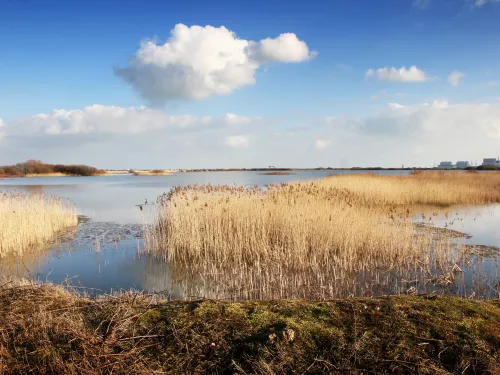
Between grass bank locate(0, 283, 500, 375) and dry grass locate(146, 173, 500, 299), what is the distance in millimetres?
2637

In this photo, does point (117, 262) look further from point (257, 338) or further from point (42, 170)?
point (42, 170)

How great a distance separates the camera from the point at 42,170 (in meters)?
69.8

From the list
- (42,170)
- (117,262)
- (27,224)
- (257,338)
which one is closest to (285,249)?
(117,262)

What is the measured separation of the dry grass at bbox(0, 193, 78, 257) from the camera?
984cm

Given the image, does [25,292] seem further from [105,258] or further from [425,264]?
[425,264]

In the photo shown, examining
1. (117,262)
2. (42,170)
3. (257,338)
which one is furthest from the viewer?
(42,170)

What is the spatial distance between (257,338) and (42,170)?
80731 millimetres

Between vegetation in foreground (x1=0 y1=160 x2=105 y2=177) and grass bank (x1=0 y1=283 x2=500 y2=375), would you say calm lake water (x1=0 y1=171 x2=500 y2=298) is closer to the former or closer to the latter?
grass bank (x1=0 y1=283 x2=500 y2=375)

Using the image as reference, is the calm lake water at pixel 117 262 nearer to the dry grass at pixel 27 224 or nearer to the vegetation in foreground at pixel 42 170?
the dry grass at pixel 27 224

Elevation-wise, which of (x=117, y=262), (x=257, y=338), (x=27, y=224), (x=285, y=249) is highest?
(x=257, y=338)

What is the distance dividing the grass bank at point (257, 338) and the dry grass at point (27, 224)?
8.03 m

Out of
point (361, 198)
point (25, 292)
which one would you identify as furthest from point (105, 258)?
point (361, 198)

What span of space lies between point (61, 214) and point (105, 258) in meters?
6.63

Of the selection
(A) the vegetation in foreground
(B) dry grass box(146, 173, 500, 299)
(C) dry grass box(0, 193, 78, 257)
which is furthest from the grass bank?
(A) the vegetation in foreground
